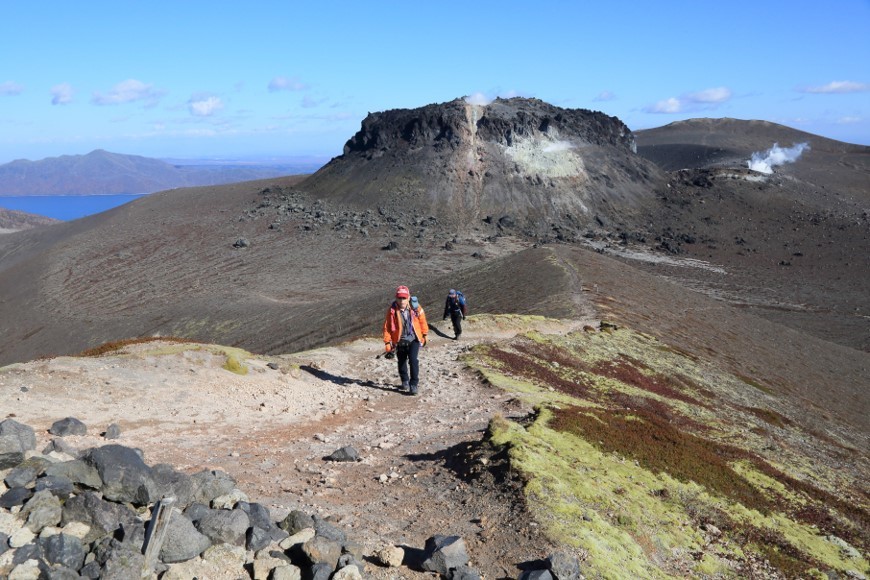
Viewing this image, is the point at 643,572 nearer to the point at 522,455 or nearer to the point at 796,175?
the point at 522,455

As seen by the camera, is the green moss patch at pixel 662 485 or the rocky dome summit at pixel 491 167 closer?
the green moss patch at pixel 662 485

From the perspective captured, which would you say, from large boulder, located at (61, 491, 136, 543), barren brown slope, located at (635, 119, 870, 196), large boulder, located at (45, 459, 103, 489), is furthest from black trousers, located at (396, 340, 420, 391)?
barren brown slope, located at (635, 119, 870, 196)

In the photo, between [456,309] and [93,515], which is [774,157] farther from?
[93,515]

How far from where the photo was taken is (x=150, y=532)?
7.55 metres

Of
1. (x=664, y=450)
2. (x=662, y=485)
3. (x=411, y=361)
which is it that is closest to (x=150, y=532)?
(x=662, y=485)

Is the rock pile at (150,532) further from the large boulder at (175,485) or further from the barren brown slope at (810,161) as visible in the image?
the barren brown slope at (810,161)

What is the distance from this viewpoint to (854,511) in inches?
621

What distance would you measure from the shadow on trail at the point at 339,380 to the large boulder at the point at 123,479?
9.71 m

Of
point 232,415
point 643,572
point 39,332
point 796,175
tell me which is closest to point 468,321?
point 232,415

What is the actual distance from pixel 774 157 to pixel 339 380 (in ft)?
601

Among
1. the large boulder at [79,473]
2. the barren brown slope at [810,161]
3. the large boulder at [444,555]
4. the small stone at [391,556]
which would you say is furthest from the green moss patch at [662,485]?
the barren brown slope at [810,161]

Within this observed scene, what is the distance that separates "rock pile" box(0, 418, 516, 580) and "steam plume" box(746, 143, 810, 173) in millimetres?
165127

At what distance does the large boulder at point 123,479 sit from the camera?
861 cm

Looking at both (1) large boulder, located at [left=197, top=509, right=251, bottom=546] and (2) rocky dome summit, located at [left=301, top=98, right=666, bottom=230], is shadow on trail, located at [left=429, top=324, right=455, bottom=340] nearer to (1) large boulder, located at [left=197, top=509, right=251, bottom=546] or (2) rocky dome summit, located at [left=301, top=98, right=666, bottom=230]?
(1) large boulder, located at [left=197, top=509, right=251, bottom=546]
